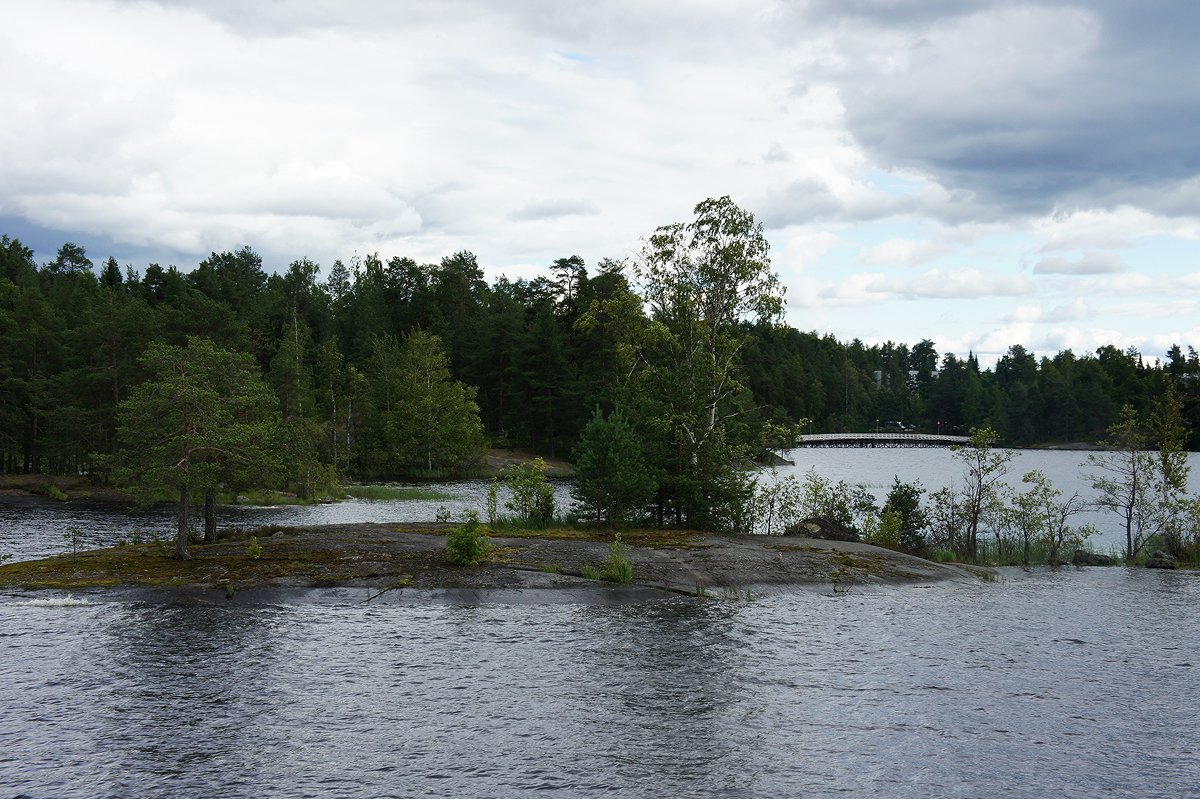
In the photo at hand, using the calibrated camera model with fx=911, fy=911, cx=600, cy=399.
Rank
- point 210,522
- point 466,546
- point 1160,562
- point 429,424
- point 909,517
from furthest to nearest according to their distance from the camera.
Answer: point 429,424, point 909,517, point 1160,562, point 210,522, point 466,546

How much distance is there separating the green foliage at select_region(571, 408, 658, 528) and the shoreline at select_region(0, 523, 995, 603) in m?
1.75

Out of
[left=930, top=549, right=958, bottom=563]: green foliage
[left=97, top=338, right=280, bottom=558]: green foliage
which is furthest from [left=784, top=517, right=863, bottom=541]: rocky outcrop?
[left=97, top=338, right=280, bottom=558]: green foliage

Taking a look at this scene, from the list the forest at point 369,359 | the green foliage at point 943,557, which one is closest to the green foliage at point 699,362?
the forest at point 369,359

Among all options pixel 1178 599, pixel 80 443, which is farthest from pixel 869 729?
pixel 80 443

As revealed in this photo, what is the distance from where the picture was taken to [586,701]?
22.6 metres

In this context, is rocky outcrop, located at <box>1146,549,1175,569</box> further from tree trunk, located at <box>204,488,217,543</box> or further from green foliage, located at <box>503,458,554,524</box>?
tree trunk, located at <box>204,488,217,543</box>

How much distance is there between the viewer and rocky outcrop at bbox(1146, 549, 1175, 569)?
49.0m

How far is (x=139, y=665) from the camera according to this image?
24391 millimetres

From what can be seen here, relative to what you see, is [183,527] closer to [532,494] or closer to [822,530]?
[532,494]

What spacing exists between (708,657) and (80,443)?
75112mm

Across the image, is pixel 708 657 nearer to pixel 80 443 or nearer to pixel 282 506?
pixel 282 506

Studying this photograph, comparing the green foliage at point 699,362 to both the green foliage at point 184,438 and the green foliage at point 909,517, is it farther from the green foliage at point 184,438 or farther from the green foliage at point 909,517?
the green foliage at point 184,438

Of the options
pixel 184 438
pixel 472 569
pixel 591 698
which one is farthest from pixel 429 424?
pixel 591 698

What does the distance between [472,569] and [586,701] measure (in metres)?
14.5
